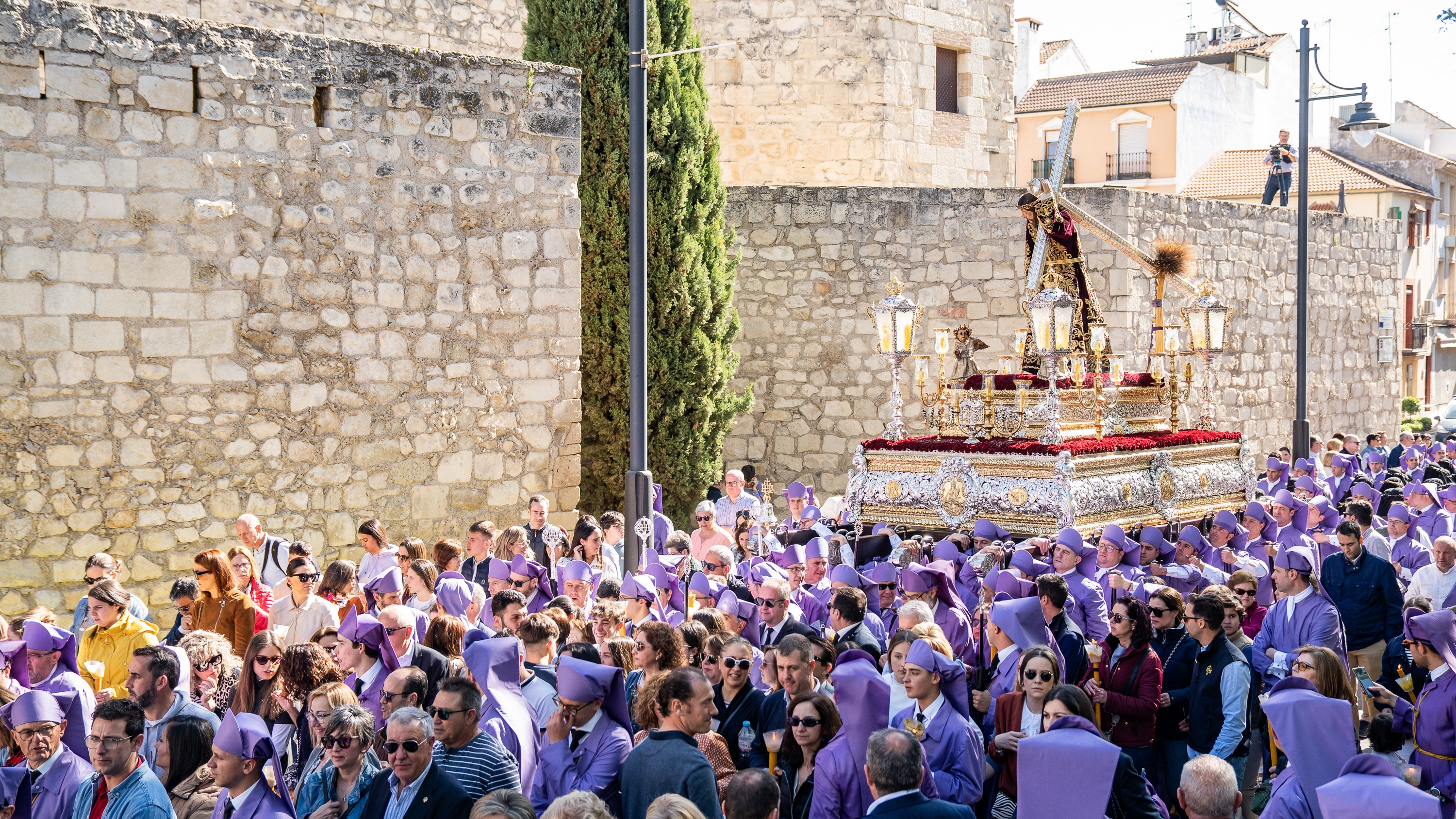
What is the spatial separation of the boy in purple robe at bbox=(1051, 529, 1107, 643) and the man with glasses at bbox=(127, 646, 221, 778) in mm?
4442

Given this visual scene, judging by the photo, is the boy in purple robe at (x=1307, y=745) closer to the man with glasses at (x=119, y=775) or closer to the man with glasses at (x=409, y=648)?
the man with glasses at (x=409, y=648)

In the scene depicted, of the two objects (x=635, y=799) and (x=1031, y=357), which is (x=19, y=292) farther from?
(x=1031, y=357)

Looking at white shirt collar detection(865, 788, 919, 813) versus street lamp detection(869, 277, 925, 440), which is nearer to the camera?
white shirt collar detection(865, 788, 919, 813)

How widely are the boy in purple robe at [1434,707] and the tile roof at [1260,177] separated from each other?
98.0ft

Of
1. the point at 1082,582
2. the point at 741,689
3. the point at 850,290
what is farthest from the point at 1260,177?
the point at 741,689

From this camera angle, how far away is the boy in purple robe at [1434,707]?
5.54 m

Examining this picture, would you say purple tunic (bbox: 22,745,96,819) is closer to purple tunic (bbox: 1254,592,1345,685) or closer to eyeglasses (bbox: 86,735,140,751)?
eyeglasses (bbox: 86,735,140,751)

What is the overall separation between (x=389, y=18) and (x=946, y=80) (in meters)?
8.02

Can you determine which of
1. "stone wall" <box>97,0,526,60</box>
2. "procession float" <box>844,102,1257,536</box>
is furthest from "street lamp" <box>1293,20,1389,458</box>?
"stone wall" <box>97,0,526,60</box>

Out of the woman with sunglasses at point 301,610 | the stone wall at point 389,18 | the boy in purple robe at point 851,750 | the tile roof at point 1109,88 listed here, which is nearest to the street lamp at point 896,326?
the stone wall at point 389,18

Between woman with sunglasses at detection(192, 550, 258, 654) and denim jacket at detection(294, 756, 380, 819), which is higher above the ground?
woman with sunglasses at detection(192, 550, 258, 654)

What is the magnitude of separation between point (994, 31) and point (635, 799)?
17.3m

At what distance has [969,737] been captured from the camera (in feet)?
16.6

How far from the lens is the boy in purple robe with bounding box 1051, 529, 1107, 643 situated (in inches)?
296
